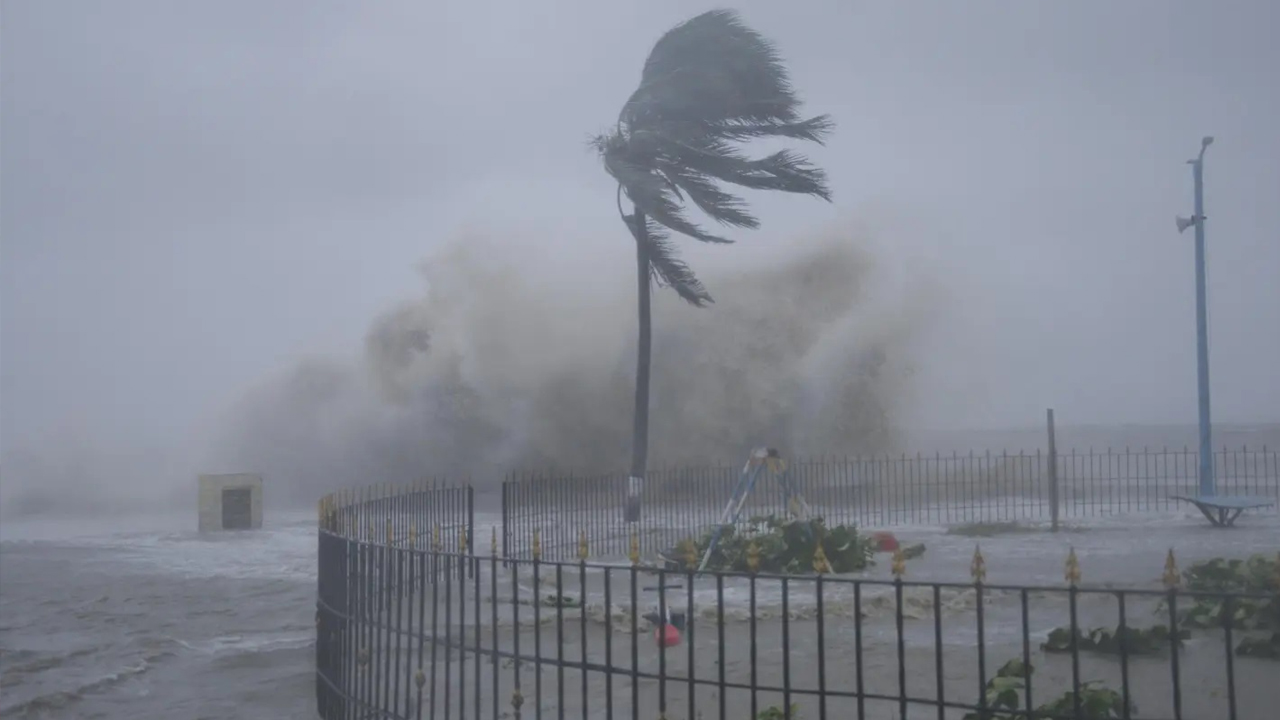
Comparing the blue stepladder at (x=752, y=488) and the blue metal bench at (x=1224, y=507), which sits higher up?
the blue stepladder at (x=752, y=488)

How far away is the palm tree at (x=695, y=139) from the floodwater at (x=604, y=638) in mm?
6944

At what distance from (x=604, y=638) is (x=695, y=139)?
15.6 meters

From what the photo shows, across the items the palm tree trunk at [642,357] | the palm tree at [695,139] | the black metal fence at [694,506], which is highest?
the palm tree at [695,139]

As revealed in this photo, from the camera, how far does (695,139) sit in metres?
22.2

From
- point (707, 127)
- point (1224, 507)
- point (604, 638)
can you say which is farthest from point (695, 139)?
point (604, 638)

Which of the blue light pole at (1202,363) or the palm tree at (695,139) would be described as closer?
the blue light pole at (1202,363)

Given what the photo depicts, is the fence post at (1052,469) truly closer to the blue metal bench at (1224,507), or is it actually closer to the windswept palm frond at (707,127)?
the blue metal bench at (1224,507)

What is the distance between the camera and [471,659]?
9.31 m

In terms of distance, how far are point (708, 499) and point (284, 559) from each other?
717 cm

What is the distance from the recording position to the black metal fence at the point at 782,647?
4797 mm

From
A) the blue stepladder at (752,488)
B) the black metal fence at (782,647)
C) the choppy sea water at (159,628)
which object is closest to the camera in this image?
the black metal fence at (782,647)

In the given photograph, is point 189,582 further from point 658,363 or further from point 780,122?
point 658,363

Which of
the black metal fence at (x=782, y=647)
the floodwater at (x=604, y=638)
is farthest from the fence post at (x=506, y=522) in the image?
the black metal fence at (x=782, y=647)

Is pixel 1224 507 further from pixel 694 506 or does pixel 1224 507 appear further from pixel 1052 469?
pixel 694 506
